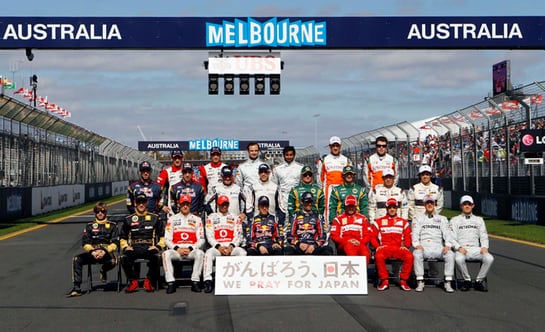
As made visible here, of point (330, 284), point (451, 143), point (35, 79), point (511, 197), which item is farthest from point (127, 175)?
point (330, 284)

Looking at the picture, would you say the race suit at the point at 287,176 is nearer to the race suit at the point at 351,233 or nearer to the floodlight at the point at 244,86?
the race suit at the point at 351,233

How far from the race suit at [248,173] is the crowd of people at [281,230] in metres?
0.55

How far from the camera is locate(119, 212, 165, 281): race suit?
10.3 m

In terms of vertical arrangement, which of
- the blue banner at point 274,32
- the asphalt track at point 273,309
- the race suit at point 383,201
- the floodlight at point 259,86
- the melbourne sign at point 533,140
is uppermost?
the blue banner at point 274,32

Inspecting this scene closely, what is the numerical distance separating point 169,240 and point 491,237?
9.71m

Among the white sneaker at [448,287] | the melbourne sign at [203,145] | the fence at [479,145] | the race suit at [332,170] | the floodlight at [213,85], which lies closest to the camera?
the white sneaker at [448,287]

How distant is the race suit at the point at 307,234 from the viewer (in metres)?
10.8

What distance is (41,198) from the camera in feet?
94.6

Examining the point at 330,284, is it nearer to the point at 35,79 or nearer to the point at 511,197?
the point at 511,197

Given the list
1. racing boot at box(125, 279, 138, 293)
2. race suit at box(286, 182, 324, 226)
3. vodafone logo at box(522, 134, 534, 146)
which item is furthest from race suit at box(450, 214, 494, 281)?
vodafone logo at box(522, 134, 534, 146)

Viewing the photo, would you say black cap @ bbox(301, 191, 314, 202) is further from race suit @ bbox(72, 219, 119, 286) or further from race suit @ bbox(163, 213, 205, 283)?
race suit @ bbox(72, 219, 119, 286)

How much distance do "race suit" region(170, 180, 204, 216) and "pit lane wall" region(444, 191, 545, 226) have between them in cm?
1122

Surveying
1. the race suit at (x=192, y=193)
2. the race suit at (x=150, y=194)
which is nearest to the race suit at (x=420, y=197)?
the race suit at (x=192, y=193)

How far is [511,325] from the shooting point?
301 inches
